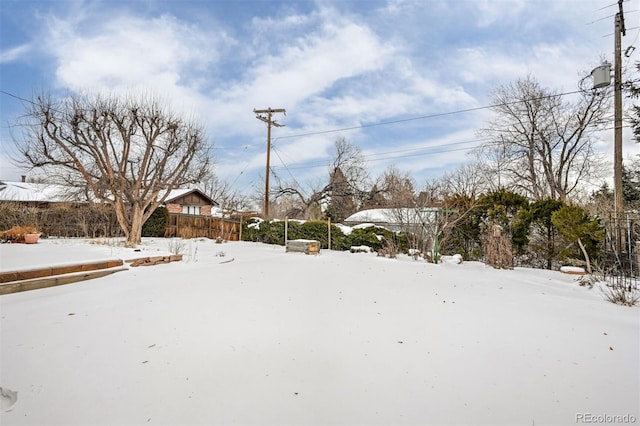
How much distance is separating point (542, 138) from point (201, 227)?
17335mm

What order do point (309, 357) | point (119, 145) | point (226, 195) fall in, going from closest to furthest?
point (309, 357) < point (119, 145) < point (226, 195)

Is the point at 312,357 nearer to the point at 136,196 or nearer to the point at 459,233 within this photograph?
the point at 459,233

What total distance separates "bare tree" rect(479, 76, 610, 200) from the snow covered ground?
45.8ft

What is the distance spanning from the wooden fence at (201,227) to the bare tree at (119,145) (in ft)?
14.2

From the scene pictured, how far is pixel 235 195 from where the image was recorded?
24.5 meters

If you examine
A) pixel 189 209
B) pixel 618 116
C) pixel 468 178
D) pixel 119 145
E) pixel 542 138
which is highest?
pixel 542 138

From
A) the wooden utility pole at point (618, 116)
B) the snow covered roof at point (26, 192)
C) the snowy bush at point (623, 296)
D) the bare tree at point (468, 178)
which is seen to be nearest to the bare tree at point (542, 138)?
the bare tree at point (468, 178)

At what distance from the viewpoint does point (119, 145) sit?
423 inches

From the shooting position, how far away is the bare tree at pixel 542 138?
14.6m

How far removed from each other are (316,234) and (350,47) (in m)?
6.32

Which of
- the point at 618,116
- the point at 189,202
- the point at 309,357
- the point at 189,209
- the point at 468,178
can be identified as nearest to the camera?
the point at 309,357

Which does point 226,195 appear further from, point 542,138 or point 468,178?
point 542,138

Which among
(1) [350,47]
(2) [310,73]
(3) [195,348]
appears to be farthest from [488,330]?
(2) [310,73]

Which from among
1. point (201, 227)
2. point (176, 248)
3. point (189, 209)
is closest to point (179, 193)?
point (189, 209)
